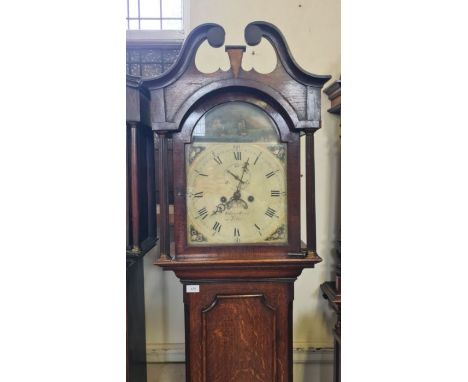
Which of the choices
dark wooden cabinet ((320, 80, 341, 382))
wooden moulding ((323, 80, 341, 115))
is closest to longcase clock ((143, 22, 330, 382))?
dark wooden cabinet ((320, 80, 341, 382))

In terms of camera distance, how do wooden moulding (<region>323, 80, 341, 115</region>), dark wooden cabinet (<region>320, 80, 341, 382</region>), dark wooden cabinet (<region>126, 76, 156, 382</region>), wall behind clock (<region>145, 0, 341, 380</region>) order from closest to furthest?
dark wooden cabinet (<region>126, 76, 156, 382</region>) → dark wooden cabinet (<region>320, 80, 341, 382</region>) → wooden moulding (<region>323, 80, 341, 115</region>) → wall behind clock (<region>145, 0, 341, 380</region>)

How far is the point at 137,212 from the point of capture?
4.41 ft

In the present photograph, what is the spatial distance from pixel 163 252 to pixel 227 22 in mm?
1056

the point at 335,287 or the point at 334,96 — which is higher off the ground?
the point at 334,96

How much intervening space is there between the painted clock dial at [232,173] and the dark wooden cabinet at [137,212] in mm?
219

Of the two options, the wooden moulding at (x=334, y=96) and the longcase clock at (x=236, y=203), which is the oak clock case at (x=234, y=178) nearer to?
the longcase clock at (x=236, y=203)

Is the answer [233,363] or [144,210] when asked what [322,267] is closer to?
[233,363]

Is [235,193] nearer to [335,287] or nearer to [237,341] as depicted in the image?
[237,341]

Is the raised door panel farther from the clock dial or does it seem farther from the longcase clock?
the clock dial

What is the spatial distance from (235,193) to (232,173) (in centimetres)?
6

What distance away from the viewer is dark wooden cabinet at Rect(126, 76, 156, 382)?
A: 1282 millimetres

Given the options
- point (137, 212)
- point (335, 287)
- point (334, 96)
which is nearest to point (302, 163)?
point (334, 96)

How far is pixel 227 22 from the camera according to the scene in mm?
1687
